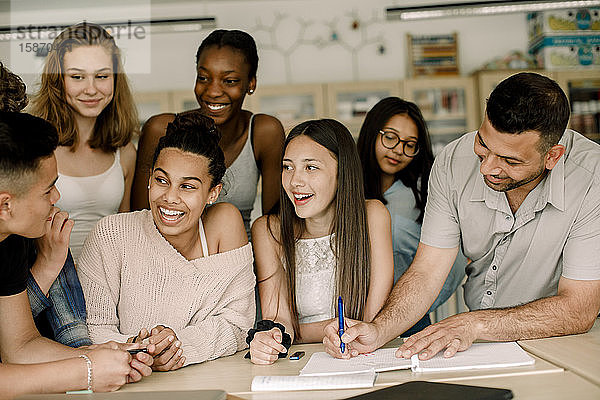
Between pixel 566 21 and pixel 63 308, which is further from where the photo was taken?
pixel 566 21

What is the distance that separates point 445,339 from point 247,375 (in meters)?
0.46

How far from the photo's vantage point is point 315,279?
2.01 metres

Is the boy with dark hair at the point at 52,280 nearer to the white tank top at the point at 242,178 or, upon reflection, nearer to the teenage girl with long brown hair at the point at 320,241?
the teenage girl with long brown hair at the point at 320,241

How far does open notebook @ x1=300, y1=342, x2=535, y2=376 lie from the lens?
1363 millimetres

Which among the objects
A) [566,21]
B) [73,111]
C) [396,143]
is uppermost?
[566,21]

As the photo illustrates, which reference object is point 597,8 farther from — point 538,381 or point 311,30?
point 538,381

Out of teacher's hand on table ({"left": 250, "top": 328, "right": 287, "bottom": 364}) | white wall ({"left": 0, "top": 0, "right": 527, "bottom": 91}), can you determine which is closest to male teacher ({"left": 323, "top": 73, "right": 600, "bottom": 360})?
teacher's hand on table ({"left": 250, "top": 328, "right": 287, "bottom": 364})

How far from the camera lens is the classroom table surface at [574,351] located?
131 centimetres

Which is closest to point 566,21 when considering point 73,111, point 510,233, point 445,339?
point 510,233

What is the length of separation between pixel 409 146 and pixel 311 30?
313 centimetres

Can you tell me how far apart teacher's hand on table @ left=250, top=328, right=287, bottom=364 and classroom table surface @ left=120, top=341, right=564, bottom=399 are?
18 mm

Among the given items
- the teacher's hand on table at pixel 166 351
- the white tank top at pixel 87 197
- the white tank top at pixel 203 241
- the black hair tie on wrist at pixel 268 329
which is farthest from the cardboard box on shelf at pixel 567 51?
the teacher's hand on table at pixel 166 351

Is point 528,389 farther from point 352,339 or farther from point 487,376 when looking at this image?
point 352,339

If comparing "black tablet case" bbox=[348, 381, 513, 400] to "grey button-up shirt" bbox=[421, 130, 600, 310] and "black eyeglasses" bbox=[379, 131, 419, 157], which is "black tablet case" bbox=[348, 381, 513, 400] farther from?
"black eyeglasses" bbox=[379, 131, 419, 157]
